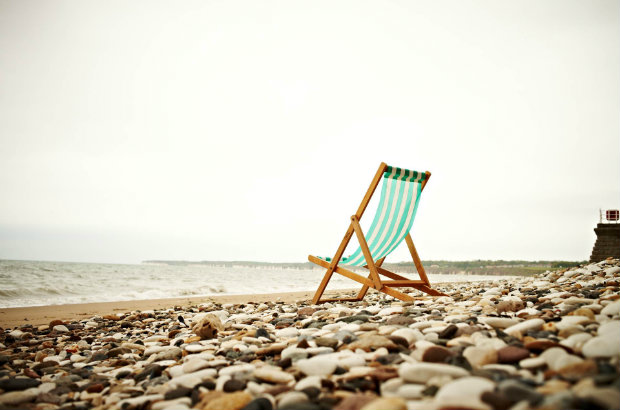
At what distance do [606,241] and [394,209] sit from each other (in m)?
25.3

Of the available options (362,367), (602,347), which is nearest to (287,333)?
(362,367)

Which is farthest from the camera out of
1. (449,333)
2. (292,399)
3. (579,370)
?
(449,333)

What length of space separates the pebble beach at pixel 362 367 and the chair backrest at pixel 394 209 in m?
1.27

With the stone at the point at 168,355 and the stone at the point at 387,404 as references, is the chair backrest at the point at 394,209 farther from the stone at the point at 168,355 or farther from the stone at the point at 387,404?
the stone at the point at 387,404

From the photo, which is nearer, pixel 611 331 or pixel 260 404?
pixel 260 404

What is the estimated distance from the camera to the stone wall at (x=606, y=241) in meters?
21.7

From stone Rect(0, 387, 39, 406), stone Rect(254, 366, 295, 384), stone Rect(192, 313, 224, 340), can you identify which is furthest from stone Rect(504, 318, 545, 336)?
stone Rect(0, 387, 39, 406)

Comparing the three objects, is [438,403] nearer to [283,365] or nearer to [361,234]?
[283,365]

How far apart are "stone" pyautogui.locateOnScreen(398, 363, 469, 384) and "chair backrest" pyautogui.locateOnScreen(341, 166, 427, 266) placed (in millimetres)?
2984

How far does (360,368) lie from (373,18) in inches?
570

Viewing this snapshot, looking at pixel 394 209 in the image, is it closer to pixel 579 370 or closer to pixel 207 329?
pixel 207 329

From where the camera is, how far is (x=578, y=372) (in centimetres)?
137

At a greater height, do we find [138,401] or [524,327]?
[524,327]

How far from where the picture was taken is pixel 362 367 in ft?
5.89
